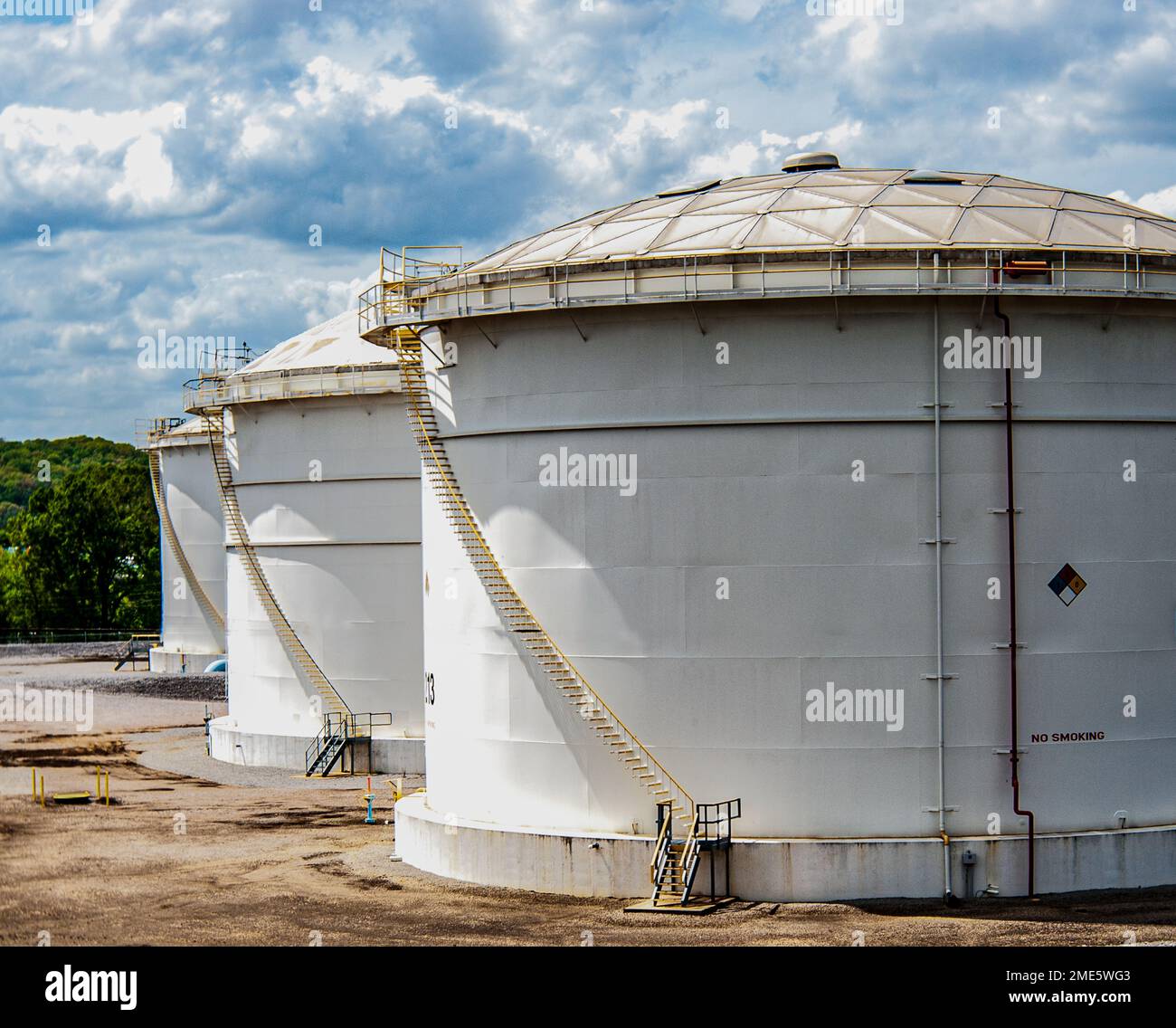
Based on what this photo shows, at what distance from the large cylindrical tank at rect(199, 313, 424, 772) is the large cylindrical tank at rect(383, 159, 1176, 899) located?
16058 mm

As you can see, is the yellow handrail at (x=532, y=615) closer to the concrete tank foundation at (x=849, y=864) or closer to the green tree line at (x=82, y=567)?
the concrete tank foundation at (x=849, y=864)

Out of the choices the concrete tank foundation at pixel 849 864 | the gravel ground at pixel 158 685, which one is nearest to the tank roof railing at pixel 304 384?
the concrete tank foundation at pixel 849 864

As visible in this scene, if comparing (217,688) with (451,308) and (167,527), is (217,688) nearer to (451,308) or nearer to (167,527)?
(167,527)

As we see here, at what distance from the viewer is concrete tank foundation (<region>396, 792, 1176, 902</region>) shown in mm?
26328

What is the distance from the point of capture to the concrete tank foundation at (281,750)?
4406cm

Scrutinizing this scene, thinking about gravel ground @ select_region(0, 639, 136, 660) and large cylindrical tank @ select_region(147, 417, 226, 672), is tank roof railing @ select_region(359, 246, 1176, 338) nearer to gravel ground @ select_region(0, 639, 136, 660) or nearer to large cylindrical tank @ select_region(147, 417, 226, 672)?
large cylindrical tank @ select_region(147, 417, 226, 672)

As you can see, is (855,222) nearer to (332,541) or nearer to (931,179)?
(931,179)

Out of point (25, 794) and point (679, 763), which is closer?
point (679, 763)

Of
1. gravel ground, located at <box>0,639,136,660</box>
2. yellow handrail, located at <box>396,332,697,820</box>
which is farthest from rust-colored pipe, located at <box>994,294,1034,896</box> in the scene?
gravel ground, located at <box>0,639,136,660</box>

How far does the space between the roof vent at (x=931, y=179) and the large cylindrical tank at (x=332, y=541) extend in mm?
16898

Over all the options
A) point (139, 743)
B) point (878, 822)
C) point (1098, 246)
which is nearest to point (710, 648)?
point (878, 822)
